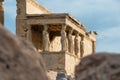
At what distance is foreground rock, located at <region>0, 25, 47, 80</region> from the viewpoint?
2.83 metres

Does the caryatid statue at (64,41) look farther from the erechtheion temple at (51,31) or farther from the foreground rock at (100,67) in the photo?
the foreground rock at (100,67)

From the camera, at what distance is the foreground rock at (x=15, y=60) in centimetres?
283

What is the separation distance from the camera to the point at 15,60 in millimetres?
2859

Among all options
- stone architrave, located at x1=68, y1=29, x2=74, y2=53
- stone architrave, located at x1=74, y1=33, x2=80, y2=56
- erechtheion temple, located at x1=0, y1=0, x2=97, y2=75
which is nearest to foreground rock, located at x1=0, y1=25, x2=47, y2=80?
erechtheion temple, located at x1=0, y1=0, x2=97, y2=75

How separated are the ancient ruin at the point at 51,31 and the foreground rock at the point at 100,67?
32454 mm

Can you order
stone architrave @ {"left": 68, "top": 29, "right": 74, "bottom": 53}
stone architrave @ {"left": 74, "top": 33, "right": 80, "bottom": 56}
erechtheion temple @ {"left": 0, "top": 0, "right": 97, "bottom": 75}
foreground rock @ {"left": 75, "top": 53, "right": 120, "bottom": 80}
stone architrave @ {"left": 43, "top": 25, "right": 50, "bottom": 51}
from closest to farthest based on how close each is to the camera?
foreground rock @ {"left": 75, "top": 53, "right": 120, "bottom": 80}
erechtheion temple @ {"left": 0, "top": 0, "right": 97, "bottom": 75}
stone architrave @ {"left": 43, "top": 25, "right": 50, "bottom": 51}
stone architrave @ {"left": 68, "top": 29, "right": 74, "bottom": 53}
stone architrave @ {"left": 74, "top": 33, "right": 80, "bottom": 56}

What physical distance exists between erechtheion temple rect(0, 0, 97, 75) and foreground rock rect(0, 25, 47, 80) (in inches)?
1276

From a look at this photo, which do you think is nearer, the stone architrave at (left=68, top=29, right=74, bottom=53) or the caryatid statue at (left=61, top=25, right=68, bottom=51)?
the caryatid statue at (left=61, top=25, right=68, bottom=51)

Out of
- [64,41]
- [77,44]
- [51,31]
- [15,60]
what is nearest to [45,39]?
[64,41]

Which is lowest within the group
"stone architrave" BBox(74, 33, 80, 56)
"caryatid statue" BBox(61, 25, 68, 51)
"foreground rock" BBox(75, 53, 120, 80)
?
"stone architrave" BBox(74, 33, 80, 56)

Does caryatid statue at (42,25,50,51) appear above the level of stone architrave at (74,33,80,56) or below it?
above

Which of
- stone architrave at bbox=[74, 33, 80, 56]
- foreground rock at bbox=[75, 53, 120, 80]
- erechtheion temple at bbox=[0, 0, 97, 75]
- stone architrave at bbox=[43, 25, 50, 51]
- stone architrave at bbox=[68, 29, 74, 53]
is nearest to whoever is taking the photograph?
foreground rock at bbox=[75, 53, 120, 80]

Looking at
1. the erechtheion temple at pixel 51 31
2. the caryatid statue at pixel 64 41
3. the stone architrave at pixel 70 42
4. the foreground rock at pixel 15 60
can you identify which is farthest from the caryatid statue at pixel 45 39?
the foreground rock at pixel 15 60

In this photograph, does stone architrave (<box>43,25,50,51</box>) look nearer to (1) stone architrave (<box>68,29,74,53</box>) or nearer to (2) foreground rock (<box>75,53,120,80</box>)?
(1) stone architrave (<box>68,29,74,53</box>)
